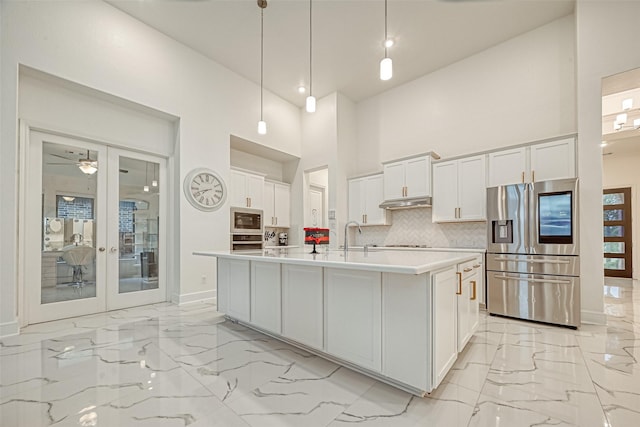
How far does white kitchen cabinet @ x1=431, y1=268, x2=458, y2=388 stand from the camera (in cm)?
195

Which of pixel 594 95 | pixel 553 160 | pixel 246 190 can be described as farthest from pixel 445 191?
pixel 246 190

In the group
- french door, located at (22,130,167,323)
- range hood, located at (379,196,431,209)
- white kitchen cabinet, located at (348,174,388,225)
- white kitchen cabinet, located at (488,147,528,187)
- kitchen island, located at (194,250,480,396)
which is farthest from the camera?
white kitchen cabinet, located at (348,174,388,225)

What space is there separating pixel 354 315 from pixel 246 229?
370cm

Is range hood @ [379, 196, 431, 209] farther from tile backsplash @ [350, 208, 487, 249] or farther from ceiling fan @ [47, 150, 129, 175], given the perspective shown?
ceiling fan @ [47, 150, 129, 175]

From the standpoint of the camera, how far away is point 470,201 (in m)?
4.52

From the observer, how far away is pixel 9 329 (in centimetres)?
311

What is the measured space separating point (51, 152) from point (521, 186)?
5771 millimetres

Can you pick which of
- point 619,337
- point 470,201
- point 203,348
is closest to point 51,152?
point 203,348

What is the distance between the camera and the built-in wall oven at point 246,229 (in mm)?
5352

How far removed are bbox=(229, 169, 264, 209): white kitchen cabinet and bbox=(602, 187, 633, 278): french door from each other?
794cm

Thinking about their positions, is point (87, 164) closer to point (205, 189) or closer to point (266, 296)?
point (205, 189)

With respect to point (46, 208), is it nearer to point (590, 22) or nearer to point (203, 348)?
point (203, 348)

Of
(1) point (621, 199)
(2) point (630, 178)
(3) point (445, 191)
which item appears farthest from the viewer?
(1) point (621, 199)

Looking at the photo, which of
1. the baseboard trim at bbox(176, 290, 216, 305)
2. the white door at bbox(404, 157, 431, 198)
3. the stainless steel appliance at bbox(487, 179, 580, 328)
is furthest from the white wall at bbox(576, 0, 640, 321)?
the baseboard trim at bbox(176, 290, 216, 305)
